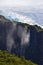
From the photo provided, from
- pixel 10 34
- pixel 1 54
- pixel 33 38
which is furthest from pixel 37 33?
pixel 1 54

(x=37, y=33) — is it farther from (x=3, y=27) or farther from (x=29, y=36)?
(x=3, y=27)

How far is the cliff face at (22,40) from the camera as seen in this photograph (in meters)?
82.2

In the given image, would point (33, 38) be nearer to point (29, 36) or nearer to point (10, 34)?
point (29, 36)

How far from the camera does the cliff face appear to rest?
8225 cm

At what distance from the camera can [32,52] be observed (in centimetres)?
8688

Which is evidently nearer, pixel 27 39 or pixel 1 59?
pixel 1 59

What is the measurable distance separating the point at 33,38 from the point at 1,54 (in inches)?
1835

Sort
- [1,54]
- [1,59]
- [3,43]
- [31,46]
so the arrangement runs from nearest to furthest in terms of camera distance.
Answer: [1,59] → [1,54] → [3,43] → [31,46]

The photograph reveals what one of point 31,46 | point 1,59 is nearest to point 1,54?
point 1,59

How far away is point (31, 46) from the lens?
8631 centimetres

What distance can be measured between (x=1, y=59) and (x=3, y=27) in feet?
142

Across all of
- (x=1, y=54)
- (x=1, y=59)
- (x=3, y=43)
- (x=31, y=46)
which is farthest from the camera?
(x=31, y=46)

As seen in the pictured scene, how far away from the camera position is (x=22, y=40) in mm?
85562

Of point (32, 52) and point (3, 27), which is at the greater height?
point (3, 27)
